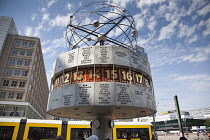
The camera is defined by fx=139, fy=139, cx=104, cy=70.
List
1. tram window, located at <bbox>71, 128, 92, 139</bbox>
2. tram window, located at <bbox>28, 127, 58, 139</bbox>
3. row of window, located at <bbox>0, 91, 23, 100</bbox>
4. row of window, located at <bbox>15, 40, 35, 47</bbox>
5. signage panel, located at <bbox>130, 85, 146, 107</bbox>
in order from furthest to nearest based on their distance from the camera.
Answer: row of window, located at <bbox>15, 40, 35, 47</bbox>, row of window, located at <bbox>0, 91, 23, 100</bbox>, tram window, located at <bbox>71, 128, 92, 139</bbox>, tram window, located at <bbox>28, 127, 58, 139</bbox>, signage panel, located at <bbox>130, 85, 146, 107</bbox>

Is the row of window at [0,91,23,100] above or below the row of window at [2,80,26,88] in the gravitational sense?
below

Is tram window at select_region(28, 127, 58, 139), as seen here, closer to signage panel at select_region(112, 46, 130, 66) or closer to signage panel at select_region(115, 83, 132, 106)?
signage panel at select_region(115, 83, 132, 106)

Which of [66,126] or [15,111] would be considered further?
[15,111]

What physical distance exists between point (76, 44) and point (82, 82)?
265 inches

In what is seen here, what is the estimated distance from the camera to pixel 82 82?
10.6 metres

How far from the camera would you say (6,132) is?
18500mm

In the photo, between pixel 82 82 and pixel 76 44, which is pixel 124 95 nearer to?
pixel 82 82

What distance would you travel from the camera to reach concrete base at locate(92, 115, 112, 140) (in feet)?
37.8

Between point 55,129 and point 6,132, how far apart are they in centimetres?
616

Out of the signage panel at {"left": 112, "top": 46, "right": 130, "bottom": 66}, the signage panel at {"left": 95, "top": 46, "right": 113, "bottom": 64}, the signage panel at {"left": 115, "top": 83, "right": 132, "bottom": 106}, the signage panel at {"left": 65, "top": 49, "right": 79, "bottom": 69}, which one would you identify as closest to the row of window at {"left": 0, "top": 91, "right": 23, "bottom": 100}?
the signage panel at {"left": 65, "top": 49, "right": 79, "bottom": 69}

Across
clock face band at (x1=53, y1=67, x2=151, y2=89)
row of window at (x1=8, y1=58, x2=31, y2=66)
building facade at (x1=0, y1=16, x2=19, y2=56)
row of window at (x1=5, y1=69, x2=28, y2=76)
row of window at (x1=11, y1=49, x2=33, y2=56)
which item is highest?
building facade at (x1=0, y1=16, x2=19, y2=56)

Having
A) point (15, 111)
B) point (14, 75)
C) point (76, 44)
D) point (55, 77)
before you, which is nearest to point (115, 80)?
point (55, 77)

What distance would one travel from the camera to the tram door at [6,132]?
60.3ft

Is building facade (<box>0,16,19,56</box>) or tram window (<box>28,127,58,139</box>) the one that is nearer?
tram window (<box>28,127,58,139</box>)
